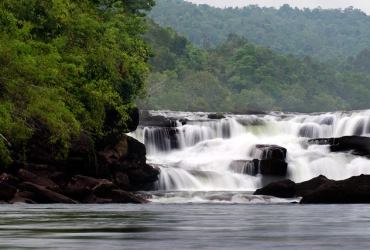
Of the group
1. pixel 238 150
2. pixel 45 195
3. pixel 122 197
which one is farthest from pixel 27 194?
pixel 238 150

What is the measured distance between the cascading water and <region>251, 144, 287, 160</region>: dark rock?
0.16 meters

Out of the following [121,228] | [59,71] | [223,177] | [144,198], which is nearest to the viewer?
[121,228]

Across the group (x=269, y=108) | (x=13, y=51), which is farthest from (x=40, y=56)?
(x=269, y=108)

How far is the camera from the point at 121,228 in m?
9.17

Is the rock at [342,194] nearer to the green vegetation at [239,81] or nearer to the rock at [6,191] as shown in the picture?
the rock at [6,191]

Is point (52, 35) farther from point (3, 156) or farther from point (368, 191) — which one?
point (368, 191)

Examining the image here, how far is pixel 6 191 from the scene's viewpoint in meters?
23.3

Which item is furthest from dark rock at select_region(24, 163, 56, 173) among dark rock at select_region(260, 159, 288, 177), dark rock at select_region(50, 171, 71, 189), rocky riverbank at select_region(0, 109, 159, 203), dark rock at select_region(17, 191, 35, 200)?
dark rock at select_region(260, 159, 288, 177)

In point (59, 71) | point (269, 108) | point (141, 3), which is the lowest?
point (269, 108)

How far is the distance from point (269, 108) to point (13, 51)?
10262 centimetres

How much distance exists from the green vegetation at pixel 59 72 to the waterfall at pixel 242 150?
19.7 ft

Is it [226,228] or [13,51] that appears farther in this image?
[13,51]

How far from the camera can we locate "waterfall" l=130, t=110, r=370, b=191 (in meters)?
37.6

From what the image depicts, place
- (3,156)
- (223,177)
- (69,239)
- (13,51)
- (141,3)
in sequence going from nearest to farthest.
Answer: (69,239) < (13,51) < (3,156) < (223,177) < (141,3)
